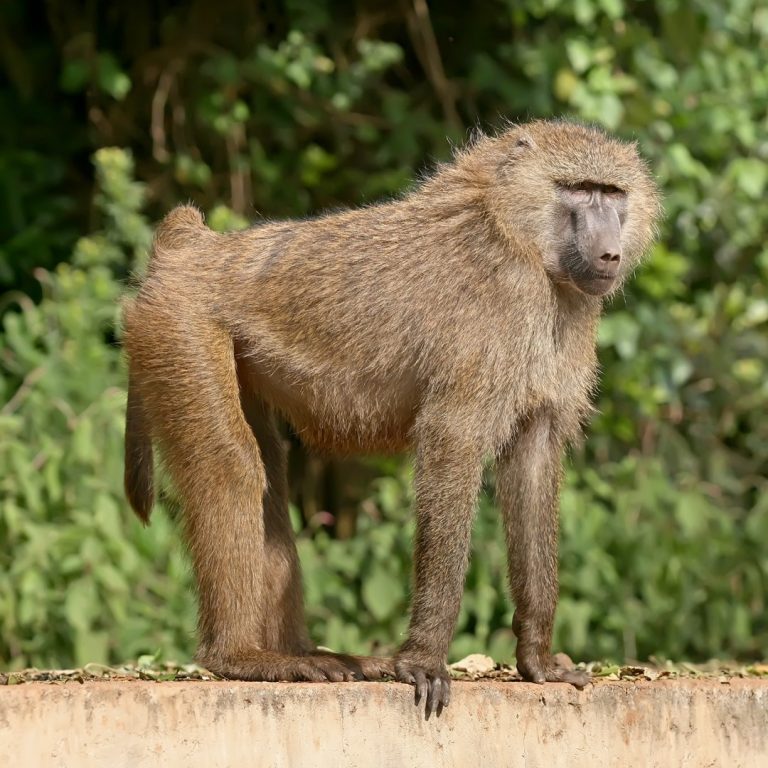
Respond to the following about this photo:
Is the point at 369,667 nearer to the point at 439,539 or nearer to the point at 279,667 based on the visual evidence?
the point at 279,667

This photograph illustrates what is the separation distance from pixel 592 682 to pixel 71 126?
608 cm

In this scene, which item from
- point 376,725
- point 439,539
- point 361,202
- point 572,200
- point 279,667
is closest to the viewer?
point 376,725

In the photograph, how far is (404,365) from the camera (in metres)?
5.09

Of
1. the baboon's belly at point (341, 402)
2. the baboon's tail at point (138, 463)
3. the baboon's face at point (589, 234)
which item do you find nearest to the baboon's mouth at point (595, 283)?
the baboon's face at point (589, 234)

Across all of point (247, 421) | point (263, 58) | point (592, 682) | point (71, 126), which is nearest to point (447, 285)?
point (247, 421)

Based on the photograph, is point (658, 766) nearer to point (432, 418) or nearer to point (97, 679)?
point (432, 418)

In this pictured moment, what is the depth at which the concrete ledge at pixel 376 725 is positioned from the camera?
422cm

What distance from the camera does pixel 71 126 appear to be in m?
9.71

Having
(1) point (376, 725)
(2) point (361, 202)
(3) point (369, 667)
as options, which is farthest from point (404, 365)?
(2) point (361, 202)

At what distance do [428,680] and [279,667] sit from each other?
0.55 meters

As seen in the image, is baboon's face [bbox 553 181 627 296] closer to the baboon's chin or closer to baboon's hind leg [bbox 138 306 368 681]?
the baboon's chin

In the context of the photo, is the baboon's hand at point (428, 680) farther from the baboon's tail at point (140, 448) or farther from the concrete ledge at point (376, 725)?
the baboon's tail at point (140, 448)

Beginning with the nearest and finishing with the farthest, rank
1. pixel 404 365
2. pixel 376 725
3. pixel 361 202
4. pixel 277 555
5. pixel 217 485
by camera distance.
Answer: pixel 376 725, pixel 217 485, pixel 404 365, pixel 277 555, pixel 361 202

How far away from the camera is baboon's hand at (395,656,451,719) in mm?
4504
